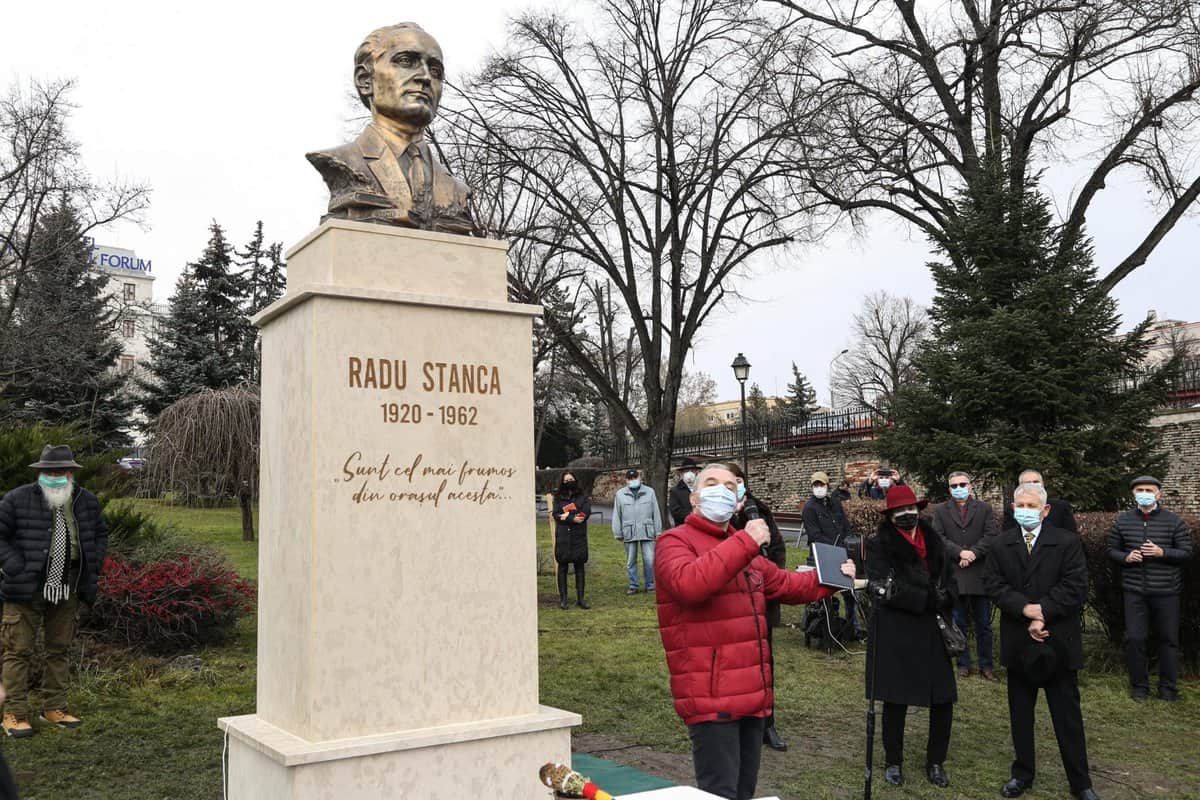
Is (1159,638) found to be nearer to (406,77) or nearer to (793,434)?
(406,77)

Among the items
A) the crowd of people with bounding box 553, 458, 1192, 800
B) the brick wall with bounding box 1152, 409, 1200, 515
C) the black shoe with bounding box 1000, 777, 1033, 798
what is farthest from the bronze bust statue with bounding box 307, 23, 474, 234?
the brick wall with bounding box 1152, 409, 1200, 515

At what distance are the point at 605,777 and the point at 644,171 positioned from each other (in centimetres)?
1808

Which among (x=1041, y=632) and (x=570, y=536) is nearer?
(x=1041, y=632)

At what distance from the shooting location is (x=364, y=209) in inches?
198

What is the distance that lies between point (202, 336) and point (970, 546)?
1241 inches

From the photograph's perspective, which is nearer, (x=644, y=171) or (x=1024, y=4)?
(x=1024, y=4)

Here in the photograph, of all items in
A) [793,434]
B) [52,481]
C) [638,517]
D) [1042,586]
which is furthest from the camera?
[793,434]

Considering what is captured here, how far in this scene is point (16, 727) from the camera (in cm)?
729

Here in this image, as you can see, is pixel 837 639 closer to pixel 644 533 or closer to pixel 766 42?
pixel 644 533

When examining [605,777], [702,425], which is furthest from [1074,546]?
[702,425]

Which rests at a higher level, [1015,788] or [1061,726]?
[1061,726]

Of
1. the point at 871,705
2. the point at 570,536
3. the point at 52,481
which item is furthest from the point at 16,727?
the point at 570,536

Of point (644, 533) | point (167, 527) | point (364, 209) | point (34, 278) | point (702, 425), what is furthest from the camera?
point (702, 425)

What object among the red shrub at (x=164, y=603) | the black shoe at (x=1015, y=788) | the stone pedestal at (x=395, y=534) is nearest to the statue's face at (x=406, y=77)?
the stone pedestal at (x=395, y=534)
